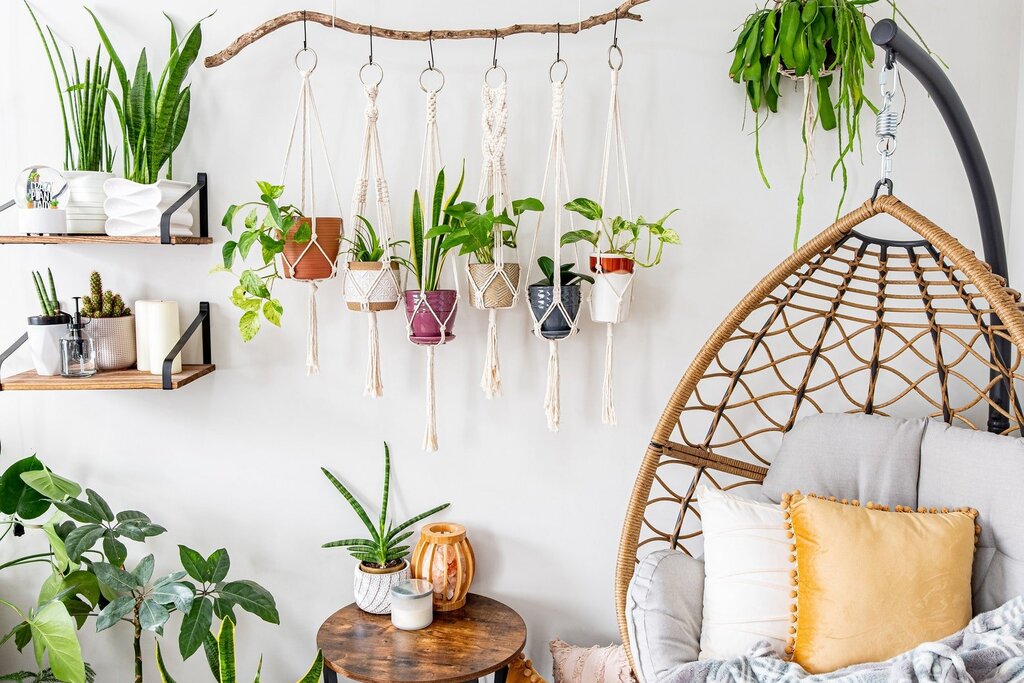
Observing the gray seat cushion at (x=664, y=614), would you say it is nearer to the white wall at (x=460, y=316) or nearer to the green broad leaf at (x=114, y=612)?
the white wall at (x=460, y=316)

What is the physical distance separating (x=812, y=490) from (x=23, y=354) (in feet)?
5.99

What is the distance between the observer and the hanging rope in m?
1.79

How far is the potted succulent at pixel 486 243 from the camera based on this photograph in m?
1.73

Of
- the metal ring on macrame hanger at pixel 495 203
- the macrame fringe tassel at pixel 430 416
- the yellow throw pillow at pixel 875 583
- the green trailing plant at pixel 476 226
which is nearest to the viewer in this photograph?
the yellow throw pillow at pixel 875 583

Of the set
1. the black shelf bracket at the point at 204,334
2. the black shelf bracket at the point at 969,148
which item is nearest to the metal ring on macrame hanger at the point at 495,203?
the black shelf bracket at the point at 204,334

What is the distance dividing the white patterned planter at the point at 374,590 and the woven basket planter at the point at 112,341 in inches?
28.8

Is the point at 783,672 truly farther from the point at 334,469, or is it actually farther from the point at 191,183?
the point at 191,183

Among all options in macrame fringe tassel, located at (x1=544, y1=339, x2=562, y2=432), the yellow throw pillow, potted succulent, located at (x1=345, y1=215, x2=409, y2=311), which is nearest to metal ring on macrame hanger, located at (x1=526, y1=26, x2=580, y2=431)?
macrame fringe tassel, located at (x1=544, y1=339, x2=562, y2=432)

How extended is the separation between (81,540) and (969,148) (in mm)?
2067

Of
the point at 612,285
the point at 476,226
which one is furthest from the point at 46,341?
the point at 612,285

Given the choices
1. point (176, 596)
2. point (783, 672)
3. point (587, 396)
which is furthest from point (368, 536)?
point (783, 672)

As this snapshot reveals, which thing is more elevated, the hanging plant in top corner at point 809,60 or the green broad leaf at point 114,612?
the hanging plant in top corner at point 809,60

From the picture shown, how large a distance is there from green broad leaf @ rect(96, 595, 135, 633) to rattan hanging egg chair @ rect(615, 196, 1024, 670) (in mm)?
1044

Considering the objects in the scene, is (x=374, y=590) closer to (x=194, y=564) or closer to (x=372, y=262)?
(x=194, y=564)
